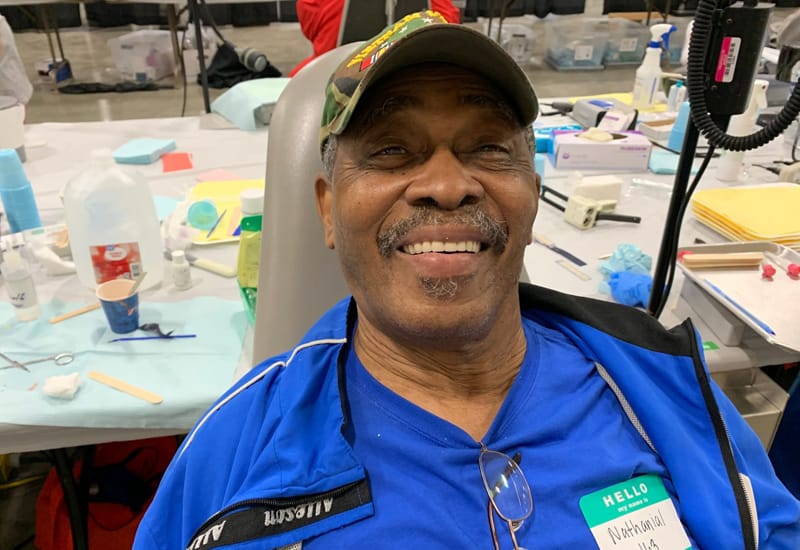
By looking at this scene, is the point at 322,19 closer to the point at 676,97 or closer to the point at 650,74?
the point at 650,74

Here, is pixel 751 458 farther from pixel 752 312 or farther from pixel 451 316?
pixel 451 316

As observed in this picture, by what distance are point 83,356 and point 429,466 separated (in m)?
0.79

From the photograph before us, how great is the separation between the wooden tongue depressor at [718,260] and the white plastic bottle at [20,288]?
4.79 ft

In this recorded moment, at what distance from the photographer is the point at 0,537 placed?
182 cm

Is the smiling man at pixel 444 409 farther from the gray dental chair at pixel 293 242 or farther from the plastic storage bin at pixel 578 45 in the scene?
the plastic storage bin at pixel 578 45

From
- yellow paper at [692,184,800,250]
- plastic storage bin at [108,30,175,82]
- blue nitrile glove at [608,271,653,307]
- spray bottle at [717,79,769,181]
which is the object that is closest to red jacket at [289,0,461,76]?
spray bottle at [717,79,769,181]

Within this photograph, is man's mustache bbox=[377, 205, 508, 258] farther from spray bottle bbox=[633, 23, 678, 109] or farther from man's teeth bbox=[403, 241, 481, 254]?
spray bottle bbox=[633, 23, 678, 109]

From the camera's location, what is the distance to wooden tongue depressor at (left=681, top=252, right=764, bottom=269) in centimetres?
140

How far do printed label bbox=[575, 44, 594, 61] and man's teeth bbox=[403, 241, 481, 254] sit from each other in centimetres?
611

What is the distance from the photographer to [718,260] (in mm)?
1397

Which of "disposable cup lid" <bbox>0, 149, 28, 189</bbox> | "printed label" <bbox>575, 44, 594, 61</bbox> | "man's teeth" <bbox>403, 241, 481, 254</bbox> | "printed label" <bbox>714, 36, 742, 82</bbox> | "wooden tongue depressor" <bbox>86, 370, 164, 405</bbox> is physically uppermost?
"printed label" <bbox>714, 36, 742, 82</bbox>

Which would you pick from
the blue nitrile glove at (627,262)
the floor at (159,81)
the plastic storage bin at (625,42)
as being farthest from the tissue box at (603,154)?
the plastic storage bin at (625,42)

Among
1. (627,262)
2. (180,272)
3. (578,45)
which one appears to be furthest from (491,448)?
(578,45)

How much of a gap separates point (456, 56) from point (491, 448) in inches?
22.5
